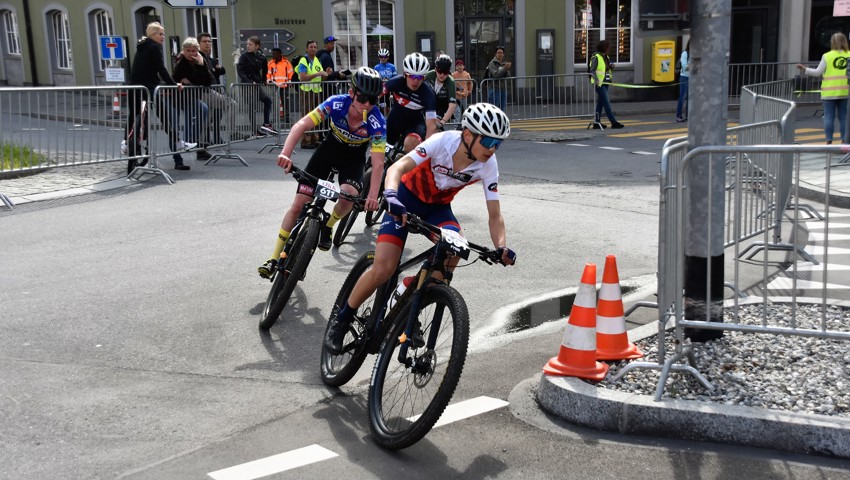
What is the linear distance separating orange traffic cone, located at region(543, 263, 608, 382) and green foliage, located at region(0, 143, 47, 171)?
939cm

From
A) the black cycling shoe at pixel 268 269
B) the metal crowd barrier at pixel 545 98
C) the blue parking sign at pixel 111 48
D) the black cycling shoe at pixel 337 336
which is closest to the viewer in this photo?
the black cycling shoe at pixel 337 336

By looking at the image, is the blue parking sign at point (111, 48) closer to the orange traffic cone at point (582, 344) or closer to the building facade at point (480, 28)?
the building facade at point (480, 28)

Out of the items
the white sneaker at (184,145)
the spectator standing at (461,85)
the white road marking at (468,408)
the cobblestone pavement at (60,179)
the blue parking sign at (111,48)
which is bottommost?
the white road marking at (468,408)

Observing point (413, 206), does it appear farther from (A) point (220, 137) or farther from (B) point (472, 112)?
(A) point (220, 137)

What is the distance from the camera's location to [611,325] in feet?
18.6

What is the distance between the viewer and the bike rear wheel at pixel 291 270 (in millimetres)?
6543

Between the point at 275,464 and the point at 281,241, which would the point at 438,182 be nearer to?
the point at 275,464

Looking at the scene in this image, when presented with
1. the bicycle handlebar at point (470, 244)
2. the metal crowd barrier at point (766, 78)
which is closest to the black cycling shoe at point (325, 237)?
the bicycle handlebar at point (470, 244)

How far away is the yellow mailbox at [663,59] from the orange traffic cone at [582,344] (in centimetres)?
2356

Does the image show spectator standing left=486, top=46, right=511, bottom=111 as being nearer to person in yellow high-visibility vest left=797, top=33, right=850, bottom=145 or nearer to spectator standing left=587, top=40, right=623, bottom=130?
spectator standing left=587, top=40, right=623, bottom=130

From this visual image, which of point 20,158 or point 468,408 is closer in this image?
point 468,408

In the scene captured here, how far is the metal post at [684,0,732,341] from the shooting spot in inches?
221

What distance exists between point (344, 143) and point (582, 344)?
315cm

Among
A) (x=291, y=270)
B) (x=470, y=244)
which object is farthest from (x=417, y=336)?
(x=291, y=270)
